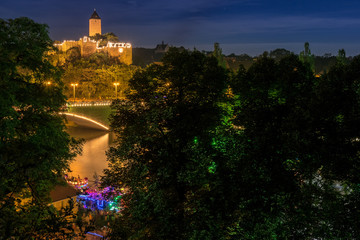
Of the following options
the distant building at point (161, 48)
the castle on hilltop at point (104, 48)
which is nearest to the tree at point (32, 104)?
the castle on hilltop at point (104, 48)

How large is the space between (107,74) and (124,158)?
5245cm

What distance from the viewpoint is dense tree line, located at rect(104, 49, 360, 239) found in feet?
30.3

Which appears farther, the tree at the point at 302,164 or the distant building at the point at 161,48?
the distant building at the point at 161,48

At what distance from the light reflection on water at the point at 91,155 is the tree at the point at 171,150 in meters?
18.8

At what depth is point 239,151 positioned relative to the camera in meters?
10.5

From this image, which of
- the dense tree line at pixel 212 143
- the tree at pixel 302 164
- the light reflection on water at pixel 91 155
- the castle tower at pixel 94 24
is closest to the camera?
the tree at pixel 302 164

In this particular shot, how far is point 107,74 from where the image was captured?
6169 centimetres

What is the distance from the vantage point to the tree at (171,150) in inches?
391

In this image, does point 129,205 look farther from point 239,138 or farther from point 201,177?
point 239,138

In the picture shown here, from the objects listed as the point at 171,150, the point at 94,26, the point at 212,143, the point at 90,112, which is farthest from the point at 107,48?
the point at 212,143

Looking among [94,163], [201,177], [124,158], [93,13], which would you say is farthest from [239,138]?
[93,13]

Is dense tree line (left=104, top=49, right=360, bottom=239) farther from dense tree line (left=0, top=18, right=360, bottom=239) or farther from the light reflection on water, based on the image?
the light reflection on water

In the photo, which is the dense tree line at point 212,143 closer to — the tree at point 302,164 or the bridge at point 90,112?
the tree at point 302,164

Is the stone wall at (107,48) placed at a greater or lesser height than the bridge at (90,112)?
greater
